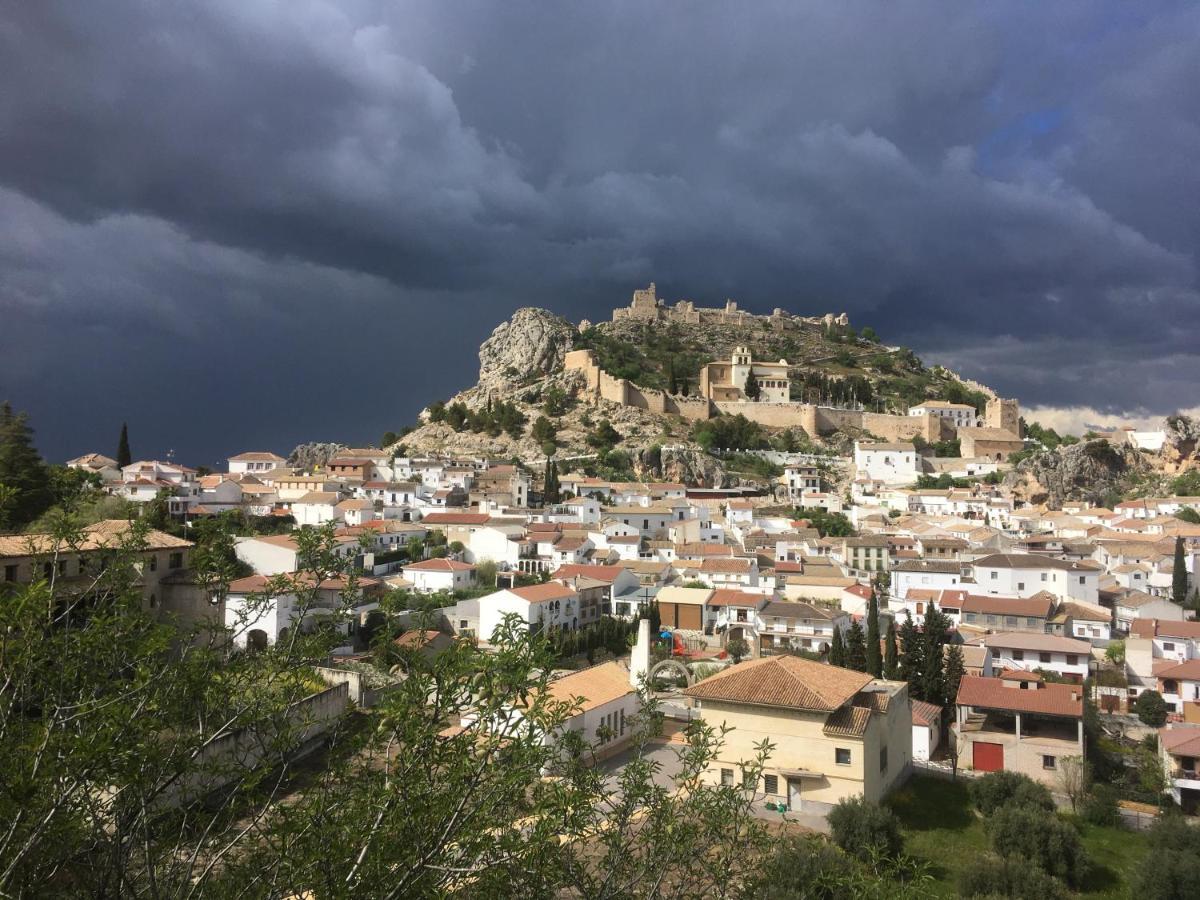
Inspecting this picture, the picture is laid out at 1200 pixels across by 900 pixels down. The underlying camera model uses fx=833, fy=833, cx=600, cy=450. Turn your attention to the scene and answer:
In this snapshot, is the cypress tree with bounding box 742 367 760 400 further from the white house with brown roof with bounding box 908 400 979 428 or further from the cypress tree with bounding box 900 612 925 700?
the cypress tree with bounding box 900 612 925 700

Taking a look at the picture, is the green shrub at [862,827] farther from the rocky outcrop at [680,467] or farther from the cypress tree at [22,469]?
the rocky outcrop at [680,467]

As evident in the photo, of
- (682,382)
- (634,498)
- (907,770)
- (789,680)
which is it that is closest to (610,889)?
(789,680)

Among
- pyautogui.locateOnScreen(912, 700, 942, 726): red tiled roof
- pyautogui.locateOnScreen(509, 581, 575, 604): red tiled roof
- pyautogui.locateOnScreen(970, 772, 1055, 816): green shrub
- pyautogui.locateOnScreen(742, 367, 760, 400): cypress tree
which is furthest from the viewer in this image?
pyautogui.locateOnScreen(742, 367, 760, 400): cypress tree

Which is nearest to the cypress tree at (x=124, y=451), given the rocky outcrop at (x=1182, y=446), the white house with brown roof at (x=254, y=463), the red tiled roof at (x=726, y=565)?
the white house with brown roof at (x=254, y=463)

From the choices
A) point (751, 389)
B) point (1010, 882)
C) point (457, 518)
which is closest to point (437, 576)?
point (457, 518)

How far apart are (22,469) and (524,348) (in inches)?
2155

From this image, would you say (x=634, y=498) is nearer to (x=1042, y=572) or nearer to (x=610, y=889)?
(x=1042, y=572)

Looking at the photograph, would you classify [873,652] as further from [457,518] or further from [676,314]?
[676,314]

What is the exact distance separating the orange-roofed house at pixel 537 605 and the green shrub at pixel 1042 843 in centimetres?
1382

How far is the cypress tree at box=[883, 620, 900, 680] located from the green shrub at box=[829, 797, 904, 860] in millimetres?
9670

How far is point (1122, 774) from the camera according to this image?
1917cm

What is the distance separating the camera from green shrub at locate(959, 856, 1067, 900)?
39.9 ft

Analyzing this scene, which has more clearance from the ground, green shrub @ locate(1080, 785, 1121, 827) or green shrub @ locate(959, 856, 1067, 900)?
green shrub @ locate(959, 856, 1067, 900)

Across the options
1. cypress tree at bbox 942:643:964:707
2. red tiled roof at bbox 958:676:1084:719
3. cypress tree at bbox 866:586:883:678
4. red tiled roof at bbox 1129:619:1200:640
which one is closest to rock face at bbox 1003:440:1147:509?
red tiled roof at bbox 1129:619:1200:640
